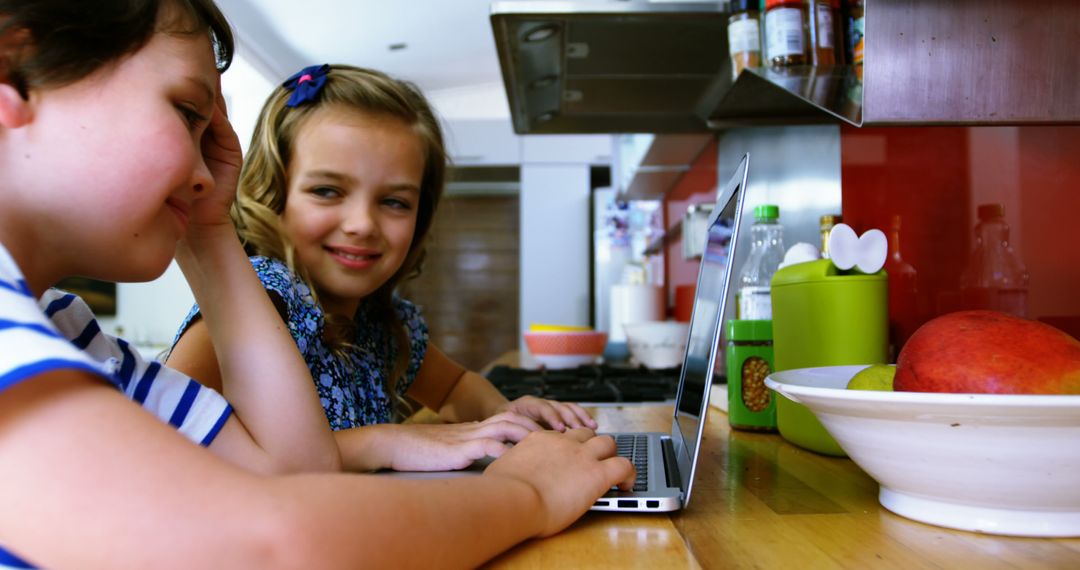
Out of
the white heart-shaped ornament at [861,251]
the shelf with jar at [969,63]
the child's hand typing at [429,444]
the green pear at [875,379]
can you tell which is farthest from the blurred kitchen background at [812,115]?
the child's hand typing at [429,444]

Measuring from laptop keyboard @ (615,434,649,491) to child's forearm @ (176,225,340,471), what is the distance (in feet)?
0.96

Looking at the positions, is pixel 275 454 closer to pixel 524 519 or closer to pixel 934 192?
pixel 524 519

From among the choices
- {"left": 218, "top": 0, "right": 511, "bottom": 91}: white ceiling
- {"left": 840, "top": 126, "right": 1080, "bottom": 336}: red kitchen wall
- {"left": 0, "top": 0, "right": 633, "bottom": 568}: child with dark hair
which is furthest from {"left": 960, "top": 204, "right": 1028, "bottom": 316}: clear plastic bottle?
{"left": 218, "top": 0, "right": 511, "bottom": 91}: white ceiling

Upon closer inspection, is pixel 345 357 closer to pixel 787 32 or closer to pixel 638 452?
pixel 638 452

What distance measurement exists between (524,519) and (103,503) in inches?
9.7

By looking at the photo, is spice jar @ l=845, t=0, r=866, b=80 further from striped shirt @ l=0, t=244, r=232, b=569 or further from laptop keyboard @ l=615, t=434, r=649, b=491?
striped shirt @ l=0, t=244, r=232, b=569

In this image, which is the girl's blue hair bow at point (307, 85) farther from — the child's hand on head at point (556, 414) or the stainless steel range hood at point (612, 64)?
the child's hand on head at point (556, 414)

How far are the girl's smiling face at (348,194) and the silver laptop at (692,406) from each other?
0.48 metres

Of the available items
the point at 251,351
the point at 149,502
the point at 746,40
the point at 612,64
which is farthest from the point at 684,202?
the point at 149,502

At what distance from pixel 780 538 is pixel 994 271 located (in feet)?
2.07

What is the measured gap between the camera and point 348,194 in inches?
42.5

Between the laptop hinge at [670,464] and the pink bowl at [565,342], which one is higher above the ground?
the laptop hinge at [670,464]

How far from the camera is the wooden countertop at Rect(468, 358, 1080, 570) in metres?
0.46

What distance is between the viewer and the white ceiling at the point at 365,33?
4.03m
